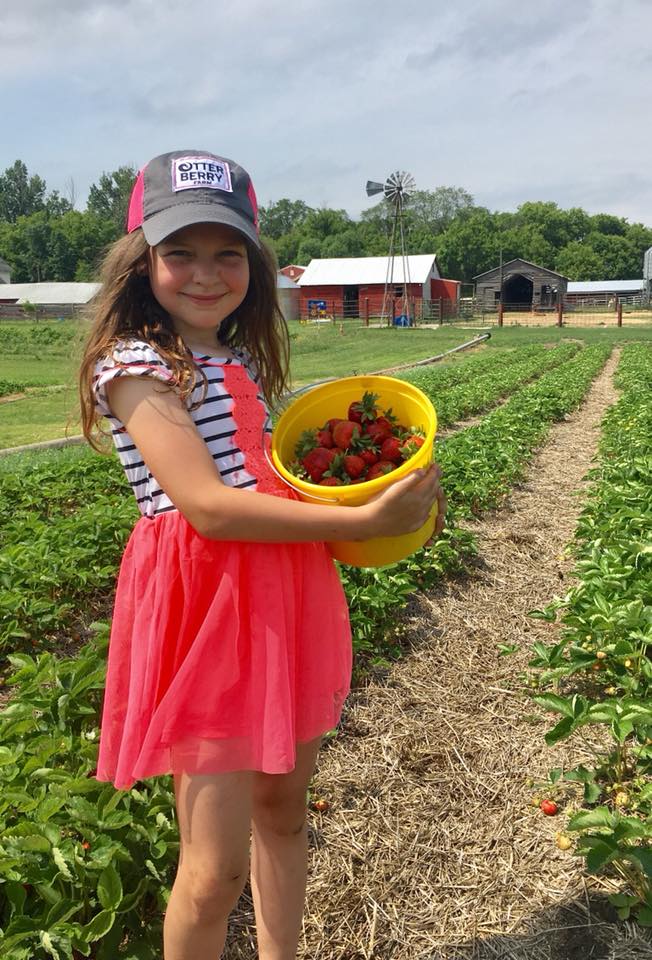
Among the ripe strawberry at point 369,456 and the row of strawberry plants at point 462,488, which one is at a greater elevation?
the ripe strawberry at point 369,456

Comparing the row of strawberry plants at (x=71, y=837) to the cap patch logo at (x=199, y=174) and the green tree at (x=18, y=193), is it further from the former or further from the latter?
the green tree at (x=18, y=193)

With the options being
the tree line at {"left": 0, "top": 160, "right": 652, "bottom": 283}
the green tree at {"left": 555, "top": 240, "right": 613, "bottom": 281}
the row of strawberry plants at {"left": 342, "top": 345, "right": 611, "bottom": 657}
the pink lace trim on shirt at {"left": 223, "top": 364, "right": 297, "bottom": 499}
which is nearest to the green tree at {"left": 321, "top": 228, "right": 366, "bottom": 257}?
the tree line at {"left": 0, "top": 160, "right": 652, "bottom": 283}

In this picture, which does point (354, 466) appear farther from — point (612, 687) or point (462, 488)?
point (462, 488)

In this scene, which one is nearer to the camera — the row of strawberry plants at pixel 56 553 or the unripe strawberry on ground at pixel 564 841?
the unripe strawberry on ground at pixel 564 841

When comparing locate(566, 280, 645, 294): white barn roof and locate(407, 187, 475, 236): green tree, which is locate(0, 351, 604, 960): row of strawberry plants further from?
locate(407, 187, 475, 236): green tree

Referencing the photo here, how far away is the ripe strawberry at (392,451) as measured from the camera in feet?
5.96

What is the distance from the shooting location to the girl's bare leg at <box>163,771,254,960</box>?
60.2 inches

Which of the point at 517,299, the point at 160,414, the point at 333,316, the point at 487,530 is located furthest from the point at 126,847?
the point at 517,299

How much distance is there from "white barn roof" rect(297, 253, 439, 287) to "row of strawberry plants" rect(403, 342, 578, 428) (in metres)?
29.2

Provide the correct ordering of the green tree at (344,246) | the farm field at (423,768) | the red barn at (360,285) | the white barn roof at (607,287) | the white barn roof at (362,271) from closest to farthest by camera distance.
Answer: the farm field at (423,768) < the red barn at (360,285) < the white barn roof at (362,271) < the white barn roof at (607,287) < the green tree at (344,246)

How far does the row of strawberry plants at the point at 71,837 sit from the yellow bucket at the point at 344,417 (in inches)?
40.7

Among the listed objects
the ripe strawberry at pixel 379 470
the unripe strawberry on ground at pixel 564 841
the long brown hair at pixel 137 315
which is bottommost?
the unripe strawberry on ground at pixel 564 841

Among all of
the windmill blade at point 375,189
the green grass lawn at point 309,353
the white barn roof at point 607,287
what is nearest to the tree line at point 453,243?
the white barn roof at point 607,287

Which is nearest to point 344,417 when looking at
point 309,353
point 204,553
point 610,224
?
point 204,553
